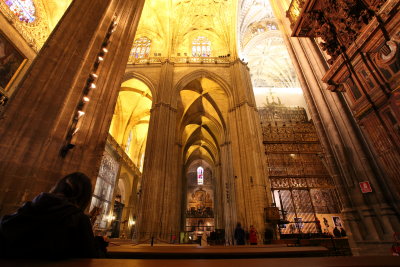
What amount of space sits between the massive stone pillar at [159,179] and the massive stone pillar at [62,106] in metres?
6.01

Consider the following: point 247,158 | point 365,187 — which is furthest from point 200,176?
point 365,187

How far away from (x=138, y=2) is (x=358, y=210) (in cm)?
839

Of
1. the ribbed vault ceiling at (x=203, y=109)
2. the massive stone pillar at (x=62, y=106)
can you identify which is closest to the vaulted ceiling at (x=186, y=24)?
the ribbed vault ceiling at (x=203, y=109)

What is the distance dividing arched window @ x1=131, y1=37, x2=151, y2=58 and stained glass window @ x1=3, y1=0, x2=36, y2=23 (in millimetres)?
6131

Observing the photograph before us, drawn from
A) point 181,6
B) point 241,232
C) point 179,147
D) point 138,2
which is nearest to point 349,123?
point 241,232

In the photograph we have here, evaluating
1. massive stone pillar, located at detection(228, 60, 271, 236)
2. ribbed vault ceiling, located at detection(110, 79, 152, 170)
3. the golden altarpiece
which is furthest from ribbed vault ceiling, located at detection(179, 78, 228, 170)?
the golden altarpiece

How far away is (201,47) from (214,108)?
5537 mm

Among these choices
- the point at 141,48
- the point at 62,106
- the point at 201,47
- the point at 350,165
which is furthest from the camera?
the point at 201,47

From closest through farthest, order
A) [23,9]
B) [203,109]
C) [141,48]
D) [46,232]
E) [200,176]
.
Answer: [46,232] < [23,9] < [141,48] < [203,109] < [200,176]

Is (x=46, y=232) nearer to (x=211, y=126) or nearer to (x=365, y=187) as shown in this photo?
(x=365, y=187)

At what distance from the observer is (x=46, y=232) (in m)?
0.97

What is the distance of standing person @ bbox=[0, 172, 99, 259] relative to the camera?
3.12 feet

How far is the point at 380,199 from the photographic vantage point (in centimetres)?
312

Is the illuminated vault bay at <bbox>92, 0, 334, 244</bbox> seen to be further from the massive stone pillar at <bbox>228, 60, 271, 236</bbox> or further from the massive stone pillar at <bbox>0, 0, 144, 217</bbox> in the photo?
the massive stone pillar at <bbox>0, 0, 144, 217</bbox>
